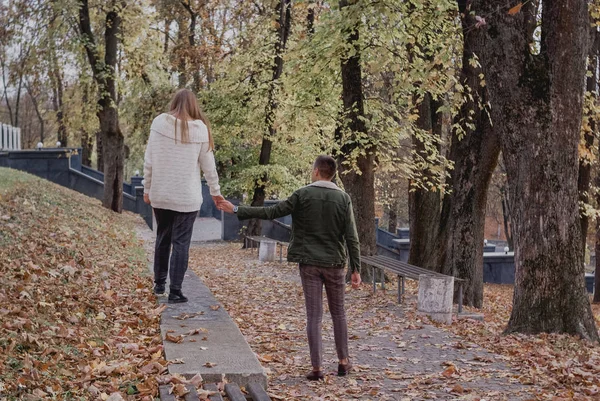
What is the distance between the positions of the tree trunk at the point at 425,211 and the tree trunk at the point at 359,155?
2.67 meters

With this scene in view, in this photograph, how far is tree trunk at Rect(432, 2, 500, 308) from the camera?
46.6 feet

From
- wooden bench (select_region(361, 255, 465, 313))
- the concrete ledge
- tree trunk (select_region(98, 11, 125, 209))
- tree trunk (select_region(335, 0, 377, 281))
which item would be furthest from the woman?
tree trunk (select_region(98, 11, 125, 209))

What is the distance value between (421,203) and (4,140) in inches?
1053

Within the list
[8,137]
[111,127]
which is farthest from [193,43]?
[8,137]

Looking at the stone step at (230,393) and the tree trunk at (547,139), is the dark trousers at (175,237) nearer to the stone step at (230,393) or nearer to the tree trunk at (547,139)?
the stone step at (230,393)

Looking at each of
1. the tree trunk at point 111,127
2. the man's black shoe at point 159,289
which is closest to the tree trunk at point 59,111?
the tree trunk at point 111,127

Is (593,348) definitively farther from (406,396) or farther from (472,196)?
(472,196)

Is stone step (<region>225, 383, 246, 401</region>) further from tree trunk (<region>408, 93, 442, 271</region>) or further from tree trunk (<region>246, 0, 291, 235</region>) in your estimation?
tree trunk (<region>246, 0, 291, 235</region>)

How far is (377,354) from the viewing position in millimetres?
7848

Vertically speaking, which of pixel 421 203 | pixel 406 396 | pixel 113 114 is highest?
pixel 113 114

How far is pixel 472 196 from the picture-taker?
14.3m

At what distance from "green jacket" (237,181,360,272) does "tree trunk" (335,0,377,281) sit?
8.08m

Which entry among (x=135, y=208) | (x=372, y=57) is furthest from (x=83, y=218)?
(x=135, y=208)

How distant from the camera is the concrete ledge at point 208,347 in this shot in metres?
5.53
